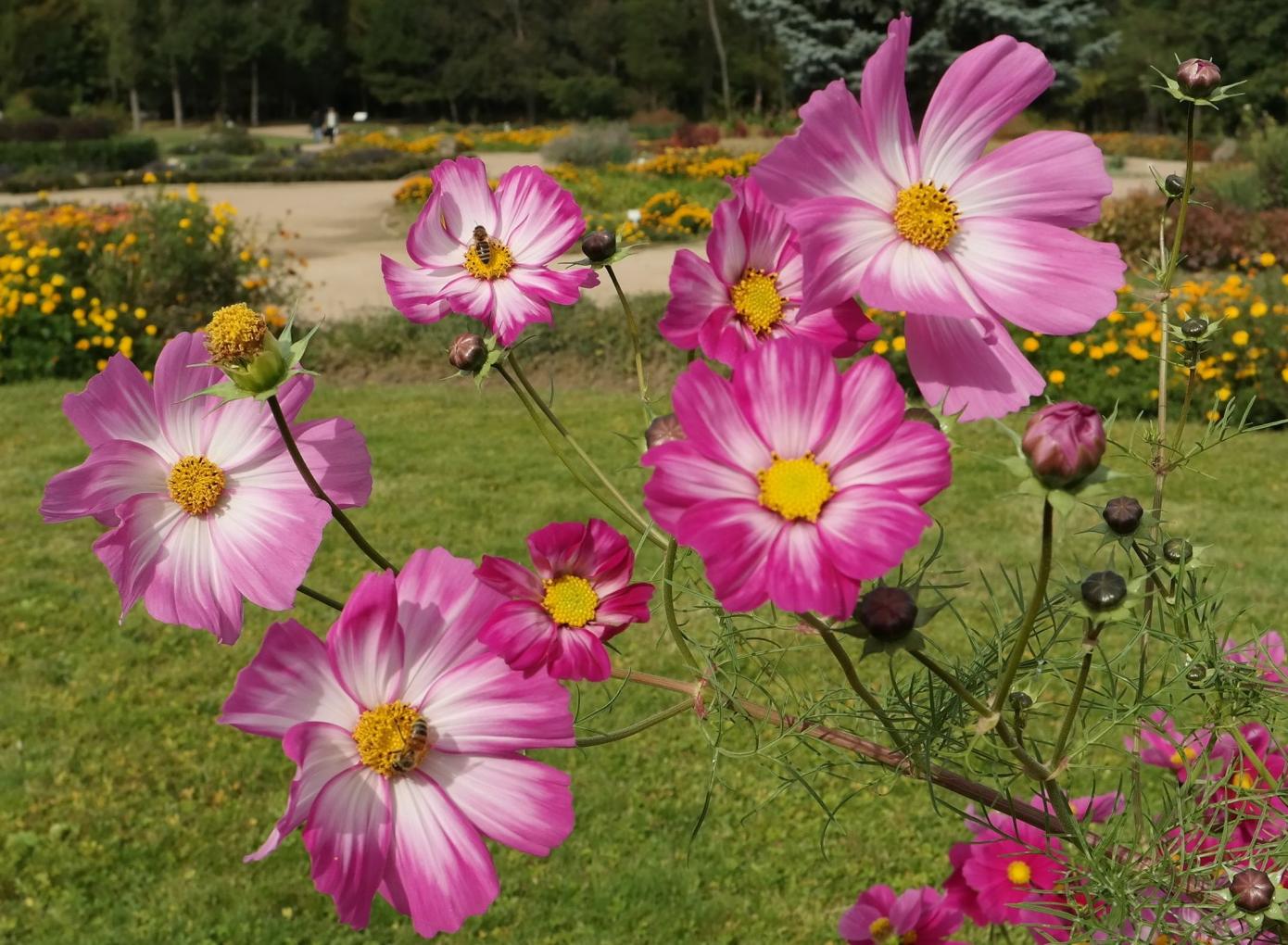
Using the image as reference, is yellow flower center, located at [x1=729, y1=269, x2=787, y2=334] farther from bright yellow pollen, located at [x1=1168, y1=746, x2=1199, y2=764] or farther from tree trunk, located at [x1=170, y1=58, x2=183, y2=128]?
tree trunk, located at [x1=170, y1=58, x2=183, y2=128]

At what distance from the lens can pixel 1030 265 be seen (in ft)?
2.04

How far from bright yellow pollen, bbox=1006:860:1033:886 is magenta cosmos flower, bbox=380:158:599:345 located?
634 millimetres

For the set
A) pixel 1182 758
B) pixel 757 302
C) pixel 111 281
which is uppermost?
pixel 757 302

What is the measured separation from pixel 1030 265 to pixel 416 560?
14.1 inches

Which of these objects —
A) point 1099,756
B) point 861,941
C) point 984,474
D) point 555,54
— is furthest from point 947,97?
point 555,54

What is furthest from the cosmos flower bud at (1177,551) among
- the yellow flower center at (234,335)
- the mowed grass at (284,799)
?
the mowed grass at (284,799)

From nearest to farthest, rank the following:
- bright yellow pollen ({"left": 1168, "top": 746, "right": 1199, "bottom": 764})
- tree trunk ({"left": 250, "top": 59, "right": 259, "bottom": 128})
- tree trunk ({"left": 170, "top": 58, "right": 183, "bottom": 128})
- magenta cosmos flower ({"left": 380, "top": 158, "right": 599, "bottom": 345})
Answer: magenta cosmos flower ({"left": 380, "top": 158, "right": 599, "bottom": 345})
bright yellow pollen ({"left": 1168, "top": 746, "right": 1199, "bottom": 764})
tree trunk ({"left": 170, "top": 58, "right": 183, "bottom": 128})
tree trunk ({"left": 250, "top": 59, "right": 259, "bottom": 128})

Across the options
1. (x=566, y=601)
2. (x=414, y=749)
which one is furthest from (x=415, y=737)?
(x=566, y=601)

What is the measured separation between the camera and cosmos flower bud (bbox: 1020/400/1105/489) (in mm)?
561

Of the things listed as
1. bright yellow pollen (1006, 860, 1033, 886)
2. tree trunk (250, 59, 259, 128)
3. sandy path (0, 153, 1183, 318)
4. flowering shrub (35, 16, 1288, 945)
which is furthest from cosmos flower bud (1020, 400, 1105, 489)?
tree trunk (250, 59, 259, 128)

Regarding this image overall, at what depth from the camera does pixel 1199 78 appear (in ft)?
2.93

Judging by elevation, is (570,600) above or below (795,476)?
below

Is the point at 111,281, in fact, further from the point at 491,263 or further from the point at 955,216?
the point at 955,216

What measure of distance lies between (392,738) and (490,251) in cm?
37
